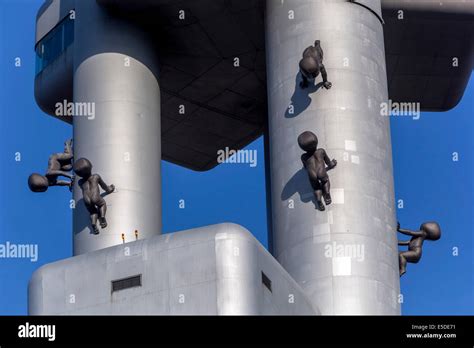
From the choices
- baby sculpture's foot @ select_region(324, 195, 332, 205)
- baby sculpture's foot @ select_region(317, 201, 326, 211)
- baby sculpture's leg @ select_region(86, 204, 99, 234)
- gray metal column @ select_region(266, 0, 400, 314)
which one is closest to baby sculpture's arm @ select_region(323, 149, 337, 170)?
gray metal column @ select_region(266, 0, 400, 314)

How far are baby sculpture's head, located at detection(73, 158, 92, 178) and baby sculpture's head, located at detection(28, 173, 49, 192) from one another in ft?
10.3

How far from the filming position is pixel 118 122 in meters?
62.7

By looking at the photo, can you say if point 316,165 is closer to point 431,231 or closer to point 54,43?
point 431,231

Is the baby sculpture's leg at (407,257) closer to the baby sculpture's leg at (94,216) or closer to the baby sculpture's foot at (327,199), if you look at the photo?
the baby sculpture's foot at (327,199)

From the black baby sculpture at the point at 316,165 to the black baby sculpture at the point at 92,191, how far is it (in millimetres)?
8270

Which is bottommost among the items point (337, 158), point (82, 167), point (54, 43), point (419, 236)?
point (419, 236)

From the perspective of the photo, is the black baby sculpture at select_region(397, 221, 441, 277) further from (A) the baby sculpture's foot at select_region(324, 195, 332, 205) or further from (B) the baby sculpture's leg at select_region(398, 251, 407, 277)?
(A) the baby sculpture's foot at select_region(324, 195, 332, 205)

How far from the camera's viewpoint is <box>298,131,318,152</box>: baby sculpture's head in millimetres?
55312

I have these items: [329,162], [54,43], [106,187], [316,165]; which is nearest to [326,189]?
[316,165]

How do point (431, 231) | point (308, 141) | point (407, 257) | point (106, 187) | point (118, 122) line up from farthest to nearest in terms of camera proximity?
point (118, 122)
point (106, 187)
point (431, 231)
point (407, 257)
point (308, 141)

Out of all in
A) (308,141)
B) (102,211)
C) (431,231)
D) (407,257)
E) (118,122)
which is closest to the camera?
(308,141)

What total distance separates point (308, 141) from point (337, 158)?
2146mm

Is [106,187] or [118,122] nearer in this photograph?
[106,187]
